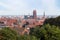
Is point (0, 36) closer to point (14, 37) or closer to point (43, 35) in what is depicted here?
point (14, 37)

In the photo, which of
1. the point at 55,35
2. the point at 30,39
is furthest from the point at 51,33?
the point at 30,39

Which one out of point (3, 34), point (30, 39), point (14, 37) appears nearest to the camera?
point (30, 39)

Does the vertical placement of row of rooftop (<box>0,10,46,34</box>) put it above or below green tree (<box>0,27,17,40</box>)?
below

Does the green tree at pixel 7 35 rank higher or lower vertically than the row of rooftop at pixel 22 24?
higher

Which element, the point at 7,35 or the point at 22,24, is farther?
the point at 22,24

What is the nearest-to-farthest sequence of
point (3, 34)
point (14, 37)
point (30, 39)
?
1. point (30, 39)
2. point (14, 37)
3. point (3, 34)

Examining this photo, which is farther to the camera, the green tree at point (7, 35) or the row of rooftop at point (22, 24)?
the row of rooftop at point (22, 24)

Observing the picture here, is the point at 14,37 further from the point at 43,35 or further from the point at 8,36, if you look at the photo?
the point at 43,35

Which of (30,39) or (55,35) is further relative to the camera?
(55,35)

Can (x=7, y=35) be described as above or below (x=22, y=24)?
above

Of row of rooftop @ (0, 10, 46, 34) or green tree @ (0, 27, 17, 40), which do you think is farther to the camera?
row of rooftop @ (0, 10, 46, 34)
